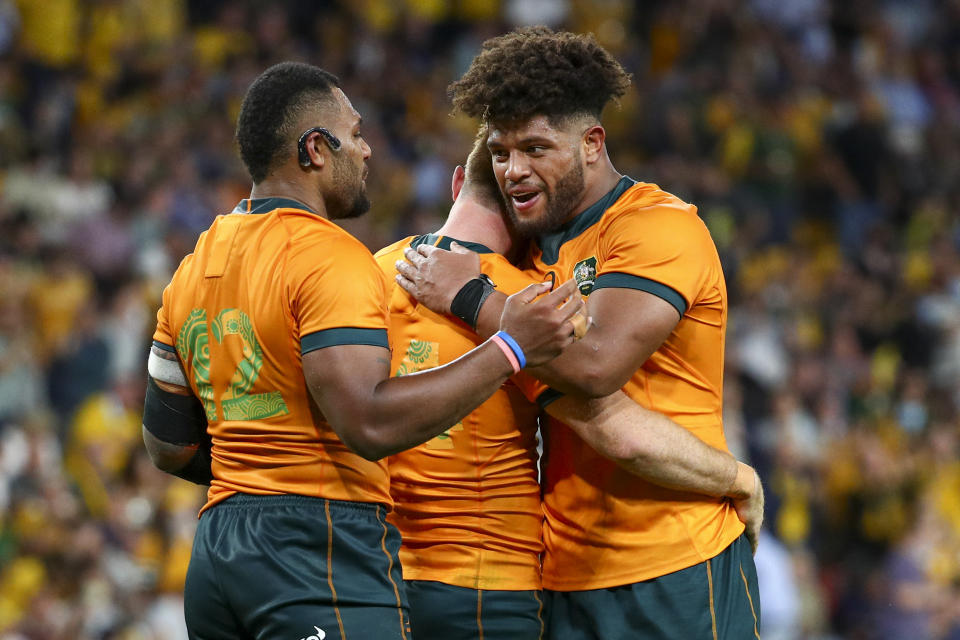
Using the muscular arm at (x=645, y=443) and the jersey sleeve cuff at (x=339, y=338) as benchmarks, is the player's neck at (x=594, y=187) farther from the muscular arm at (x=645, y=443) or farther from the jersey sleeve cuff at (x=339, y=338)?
the jersey sleeve cuff at (x=339, y=338)

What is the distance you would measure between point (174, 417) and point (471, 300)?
3.13 feet

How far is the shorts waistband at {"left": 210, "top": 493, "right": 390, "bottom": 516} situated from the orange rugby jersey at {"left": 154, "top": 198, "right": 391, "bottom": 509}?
0.6 inches

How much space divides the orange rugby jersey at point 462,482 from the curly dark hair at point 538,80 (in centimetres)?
47

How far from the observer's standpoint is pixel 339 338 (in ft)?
10.6

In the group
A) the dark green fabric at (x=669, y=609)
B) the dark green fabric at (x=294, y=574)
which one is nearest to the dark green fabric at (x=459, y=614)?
the dark green fabric at (x=669, y=609)

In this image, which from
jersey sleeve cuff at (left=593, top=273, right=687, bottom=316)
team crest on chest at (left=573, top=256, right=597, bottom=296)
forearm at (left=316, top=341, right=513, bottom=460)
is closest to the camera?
forearm at (left=316, top=341, right=513, bottom=460)

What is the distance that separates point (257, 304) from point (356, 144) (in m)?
0.62

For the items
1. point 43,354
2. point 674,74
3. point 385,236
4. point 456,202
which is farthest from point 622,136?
point 456,202

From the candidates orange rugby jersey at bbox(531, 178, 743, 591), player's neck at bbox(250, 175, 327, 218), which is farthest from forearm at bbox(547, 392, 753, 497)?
player's neck at bbox(250, 175, 327, 218)

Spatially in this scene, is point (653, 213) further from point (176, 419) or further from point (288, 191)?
point (176, 419)

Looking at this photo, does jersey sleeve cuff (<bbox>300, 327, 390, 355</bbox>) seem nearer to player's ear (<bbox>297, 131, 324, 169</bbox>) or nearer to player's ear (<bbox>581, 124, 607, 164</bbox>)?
player's ear (<bbox>297, 131, 324, 169</bbox>)

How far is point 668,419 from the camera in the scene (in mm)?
3816

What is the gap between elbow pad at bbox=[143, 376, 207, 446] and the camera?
379cm

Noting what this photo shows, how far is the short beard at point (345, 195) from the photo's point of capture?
367cm
